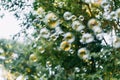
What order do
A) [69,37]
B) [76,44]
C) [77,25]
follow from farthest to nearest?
[76,44] → [69,37] → [77,25]

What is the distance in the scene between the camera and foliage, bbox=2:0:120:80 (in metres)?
6.46

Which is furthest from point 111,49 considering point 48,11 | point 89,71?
point 48,11

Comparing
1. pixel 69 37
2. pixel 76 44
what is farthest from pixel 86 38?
pixel 76 44

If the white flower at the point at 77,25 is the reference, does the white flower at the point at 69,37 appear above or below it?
below

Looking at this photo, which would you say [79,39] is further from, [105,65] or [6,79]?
[6,79]

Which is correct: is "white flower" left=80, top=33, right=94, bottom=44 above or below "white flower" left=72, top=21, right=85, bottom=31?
below

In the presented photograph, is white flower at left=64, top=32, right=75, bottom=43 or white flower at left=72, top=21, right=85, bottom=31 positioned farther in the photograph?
white flower at left=64, top=32, right=75, bottom=43

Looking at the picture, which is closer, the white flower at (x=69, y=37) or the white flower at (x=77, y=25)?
the white flower at (x=77, y=25)

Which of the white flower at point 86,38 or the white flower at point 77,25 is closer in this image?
the white flower at point 77,25

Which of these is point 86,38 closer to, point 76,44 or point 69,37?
point 69,37

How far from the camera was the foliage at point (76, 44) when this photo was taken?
6.46 m

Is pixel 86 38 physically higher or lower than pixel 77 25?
lower

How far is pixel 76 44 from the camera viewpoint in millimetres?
7605

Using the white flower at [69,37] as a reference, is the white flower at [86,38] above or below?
below
